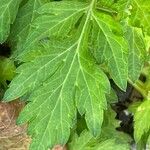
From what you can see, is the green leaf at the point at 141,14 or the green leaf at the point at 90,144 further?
the green leaf at the point at 90,144

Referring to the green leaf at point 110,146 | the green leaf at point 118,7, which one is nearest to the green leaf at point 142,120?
the green leaf at point 110,146

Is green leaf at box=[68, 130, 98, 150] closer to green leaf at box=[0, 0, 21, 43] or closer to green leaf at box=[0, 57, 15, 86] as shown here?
green leaf at box=[0, 57, 15, 86]

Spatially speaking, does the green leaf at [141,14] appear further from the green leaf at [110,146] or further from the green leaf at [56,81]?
the green leaf at [110,146]

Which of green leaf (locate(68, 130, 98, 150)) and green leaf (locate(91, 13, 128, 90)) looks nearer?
green leaf (locate(91, 13, 128, 90))

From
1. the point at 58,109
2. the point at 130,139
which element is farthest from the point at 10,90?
the point at 130,139

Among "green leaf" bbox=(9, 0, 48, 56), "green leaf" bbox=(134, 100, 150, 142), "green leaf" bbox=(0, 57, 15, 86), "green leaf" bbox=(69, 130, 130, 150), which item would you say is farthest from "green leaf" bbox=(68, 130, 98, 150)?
"green leaf" bbox=(9, 0, 48, 56)

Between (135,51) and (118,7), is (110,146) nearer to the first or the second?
(135,51)

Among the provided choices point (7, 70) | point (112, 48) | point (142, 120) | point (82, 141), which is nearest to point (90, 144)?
point (82, 141)
